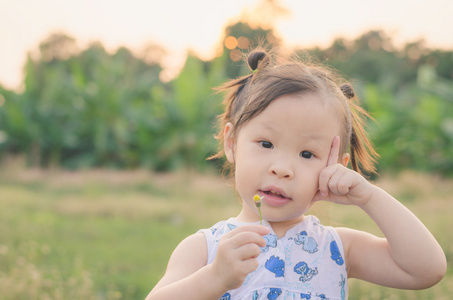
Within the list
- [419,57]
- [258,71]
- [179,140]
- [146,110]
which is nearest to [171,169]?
[179,140]

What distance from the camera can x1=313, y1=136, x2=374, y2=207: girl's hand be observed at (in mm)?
1509

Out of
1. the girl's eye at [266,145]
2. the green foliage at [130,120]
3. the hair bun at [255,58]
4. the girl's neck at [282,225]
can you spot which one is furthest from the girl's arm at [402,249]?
the green foliage at [130,120]

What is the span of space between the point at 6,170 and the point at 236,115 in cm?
864

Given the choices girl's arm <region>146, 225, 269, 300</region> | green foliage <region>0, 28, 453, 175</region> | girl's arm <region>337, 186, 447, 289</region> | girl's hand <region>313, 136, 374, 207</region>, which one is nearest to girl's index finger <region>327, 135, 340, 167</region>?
girl's hand <region>313, 136, 374, 207</region>

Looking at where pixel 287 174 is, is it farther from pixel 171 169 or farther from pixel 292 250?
pixel 171 169

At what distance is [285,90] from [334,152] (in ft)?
0.84

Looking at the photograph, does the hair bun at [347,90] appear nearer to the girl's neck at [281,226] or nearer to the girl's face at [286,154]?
the girl's face at [286,154]

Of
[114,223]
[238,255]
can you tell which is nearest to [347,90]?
[238,255]

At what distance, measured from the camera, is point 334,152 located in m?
1.56

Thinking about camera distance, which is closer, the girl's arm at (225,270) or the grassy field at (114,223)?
the girl's arm at (225,270)

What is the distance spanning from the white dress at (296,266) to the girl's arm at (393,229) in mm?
148

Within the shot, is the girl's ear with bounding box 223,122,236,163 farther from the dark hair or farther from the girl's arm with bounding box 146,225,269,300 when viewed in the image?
the girl's arm with bounding box 146,225,269,300

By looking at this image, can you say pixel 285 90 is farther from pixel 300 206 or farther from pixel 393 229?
pixel 393 229

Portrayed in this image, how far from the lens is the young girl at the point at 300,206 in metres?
1.48
